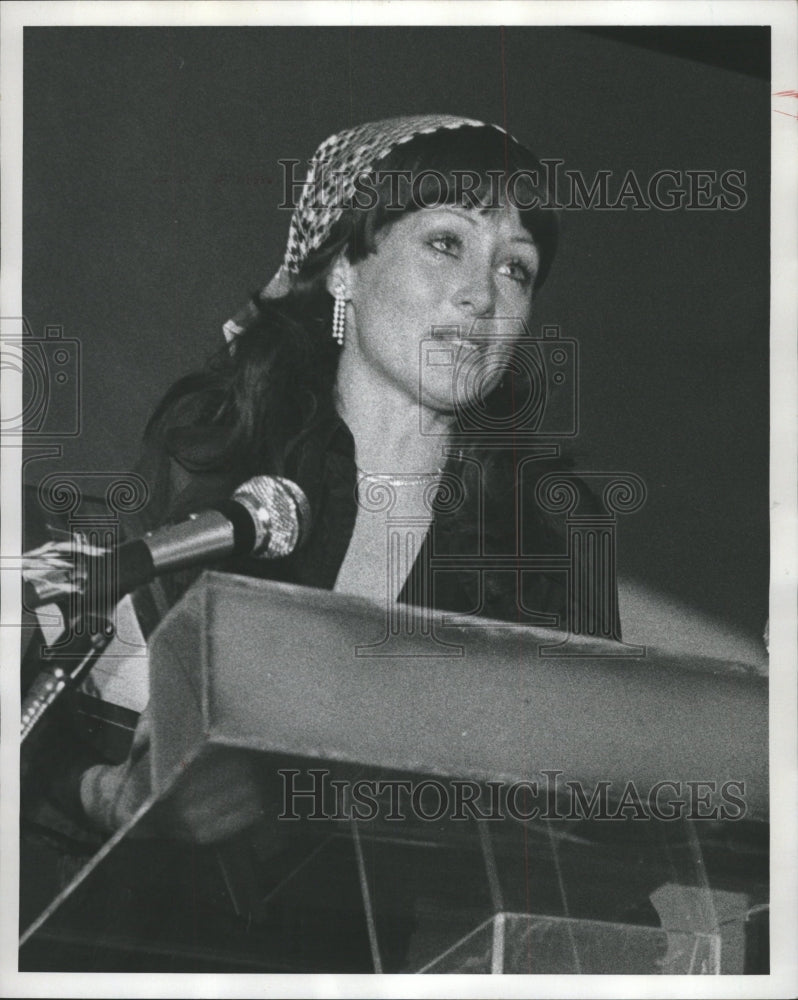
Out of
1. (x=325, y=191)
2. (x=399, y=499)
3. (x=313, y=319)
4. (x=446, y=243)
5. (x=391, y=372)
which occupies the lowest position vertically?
(x=399, y=499)

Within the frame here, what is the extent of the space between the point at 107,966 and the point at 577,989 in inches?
35.7

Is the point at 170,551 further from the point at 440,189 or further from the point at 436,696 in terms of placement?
the point at 440,189

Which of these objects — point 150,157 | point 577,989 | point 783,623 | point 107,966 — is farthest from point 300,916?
point 150,157

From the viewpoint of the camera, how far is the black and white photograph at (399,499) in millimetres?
2381

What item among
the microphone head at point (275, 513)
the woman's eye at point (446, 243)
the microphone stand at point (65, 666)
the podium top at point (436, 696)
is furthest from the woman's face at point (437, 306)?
the microphone stand at point (65, 666)

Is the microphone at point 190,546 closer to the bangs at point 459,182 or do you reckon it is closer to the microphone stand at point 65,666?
the microphone stand at point 65,666

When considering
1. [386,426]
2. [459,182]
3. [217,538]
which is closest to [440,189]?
[459,182]

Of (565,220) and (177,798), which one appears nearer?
(177,798)

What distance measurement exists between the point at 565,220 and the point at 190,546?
0.99m

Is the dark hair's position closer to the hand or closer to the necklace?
the necklace

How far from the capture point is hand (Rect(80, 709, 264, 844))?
2361mm

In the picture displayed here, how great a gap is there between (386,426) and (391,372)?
0.11 metres

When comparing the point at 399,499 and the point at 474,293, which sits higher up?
the point at 474,293

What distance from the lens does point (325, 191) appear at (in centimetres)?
245
